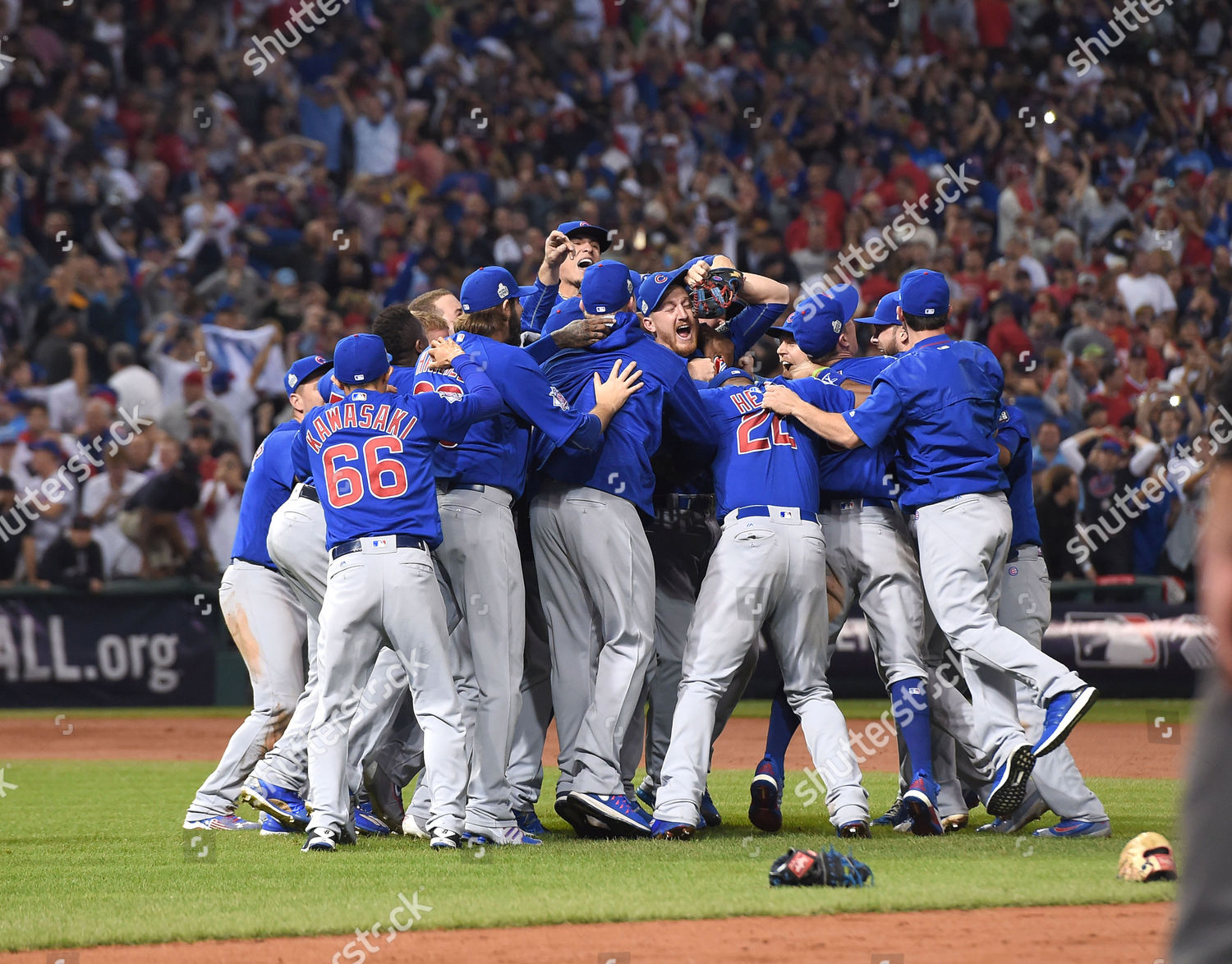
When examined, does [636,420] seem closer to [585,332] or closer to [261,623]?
[585,332]

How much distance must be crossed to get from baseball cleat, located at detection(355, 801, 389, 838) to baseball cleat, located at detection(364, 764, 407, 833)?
0.03 metres

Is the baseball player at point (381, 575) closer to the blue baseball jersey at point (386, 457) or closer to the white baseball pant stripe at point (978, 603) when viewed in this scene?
the blue baseball jersey at point (386, 457)

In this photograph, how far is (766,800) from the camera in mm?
6738

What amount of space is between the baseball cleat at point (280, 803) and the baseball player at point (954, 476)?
2962 millimetres

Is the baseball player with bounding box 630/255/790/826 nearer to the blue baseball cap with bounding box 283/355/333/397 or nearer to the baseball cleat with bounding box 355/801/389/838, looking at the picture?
the baseball cleat with bounding box 355/801/389/838

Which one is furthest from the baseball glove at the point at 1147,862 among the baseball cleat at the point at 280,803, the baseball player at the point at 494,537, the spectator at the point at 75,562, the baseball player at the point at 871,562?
the spectator at the point at 75,562

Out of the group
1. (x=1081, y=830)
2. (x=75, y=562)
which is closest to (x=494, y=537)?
(x=1081, y=830)

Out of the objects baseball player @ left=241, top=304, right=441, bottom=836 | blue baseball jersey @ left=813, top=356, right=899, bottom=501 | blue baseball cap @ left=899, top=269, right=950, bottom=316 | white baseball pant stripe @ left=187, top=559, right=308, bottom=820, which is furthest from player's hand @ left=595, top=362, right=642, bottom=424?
white baseball pant stripe @ left=187, top=559, right=308, bottom=820

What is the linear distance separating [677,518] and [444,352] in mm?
1489

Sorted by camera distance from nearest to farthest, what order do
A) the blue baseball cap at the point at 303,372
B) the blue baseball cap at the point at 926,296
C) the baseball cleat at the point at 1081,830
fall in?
1. the baseball cleat at the point at 1081,830
2. the blue baseball cap at the point at 926,296
3. the blue baseball cap at the point at 303,372

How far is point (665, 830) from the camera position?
6.42 metres

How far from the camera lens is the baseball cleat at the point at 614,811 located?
644 centimetres

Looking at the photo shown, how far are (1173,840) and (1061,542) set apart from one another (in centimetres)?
714

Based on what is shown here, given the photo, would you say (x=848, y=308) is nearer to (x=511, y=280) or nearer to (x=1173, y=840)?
(x=511, y=280)
